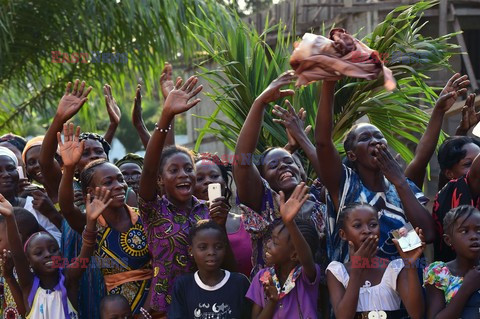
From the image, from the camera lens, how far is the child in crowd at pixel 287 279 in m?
4.83

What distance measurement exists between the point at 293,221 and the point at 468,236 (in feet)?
3.01

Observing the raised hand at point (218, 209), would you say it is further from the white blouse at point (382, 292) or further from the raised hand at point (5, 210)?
the raised hand at point (5, 210)

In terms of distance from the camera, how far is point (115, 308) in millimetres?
5203

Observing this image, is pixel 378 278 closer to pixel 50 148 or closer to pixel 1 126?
pixel 50 148

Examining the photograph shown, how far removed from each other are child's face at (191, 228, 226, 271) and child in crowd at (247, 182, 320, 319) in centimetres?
24

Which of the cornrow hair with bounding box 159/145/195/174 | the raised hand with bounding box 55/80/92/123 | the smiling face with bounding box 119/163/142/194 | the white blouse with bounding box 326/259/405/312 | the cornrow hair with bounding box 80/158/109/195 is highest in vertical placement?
the raised hand with bounding box 55/80/92/123

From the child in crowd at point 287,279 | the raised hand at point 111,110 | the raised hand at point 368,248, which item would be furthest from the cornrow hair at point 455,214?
the raised hand at point 111,110

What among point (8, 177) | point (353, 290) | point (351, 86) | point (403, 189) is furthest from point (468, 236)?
point (8, 177)

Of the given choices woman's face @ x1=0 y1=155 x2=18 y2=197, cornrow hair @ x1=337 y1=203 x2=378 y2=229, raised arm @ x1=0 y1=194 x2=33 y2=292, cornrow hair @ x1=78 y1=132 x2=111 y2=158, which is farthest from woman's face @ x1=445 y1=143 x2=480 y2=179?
woman's face @ x1=0 y1=155 x2=18 y2=197

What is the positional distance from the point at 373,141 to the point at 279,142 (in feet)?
4.94

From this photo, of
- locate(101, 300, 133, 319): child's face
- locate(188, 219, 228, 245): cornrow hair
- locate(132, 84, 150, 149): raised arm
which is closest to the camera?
locate(188, 219, 228, 245): cornrow hair

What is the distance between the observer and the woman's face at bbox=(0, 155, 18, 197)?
6.04m

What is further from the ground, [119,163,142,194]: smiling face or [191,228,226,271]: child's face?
[119,163,142,194]: smiling face

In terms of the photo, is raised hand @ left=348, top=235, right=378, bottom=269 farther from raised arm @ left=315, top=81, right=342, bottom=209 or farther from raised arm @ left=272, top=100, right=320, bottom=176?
raised arm @ left=272, top=100, right=320, bottom=176
